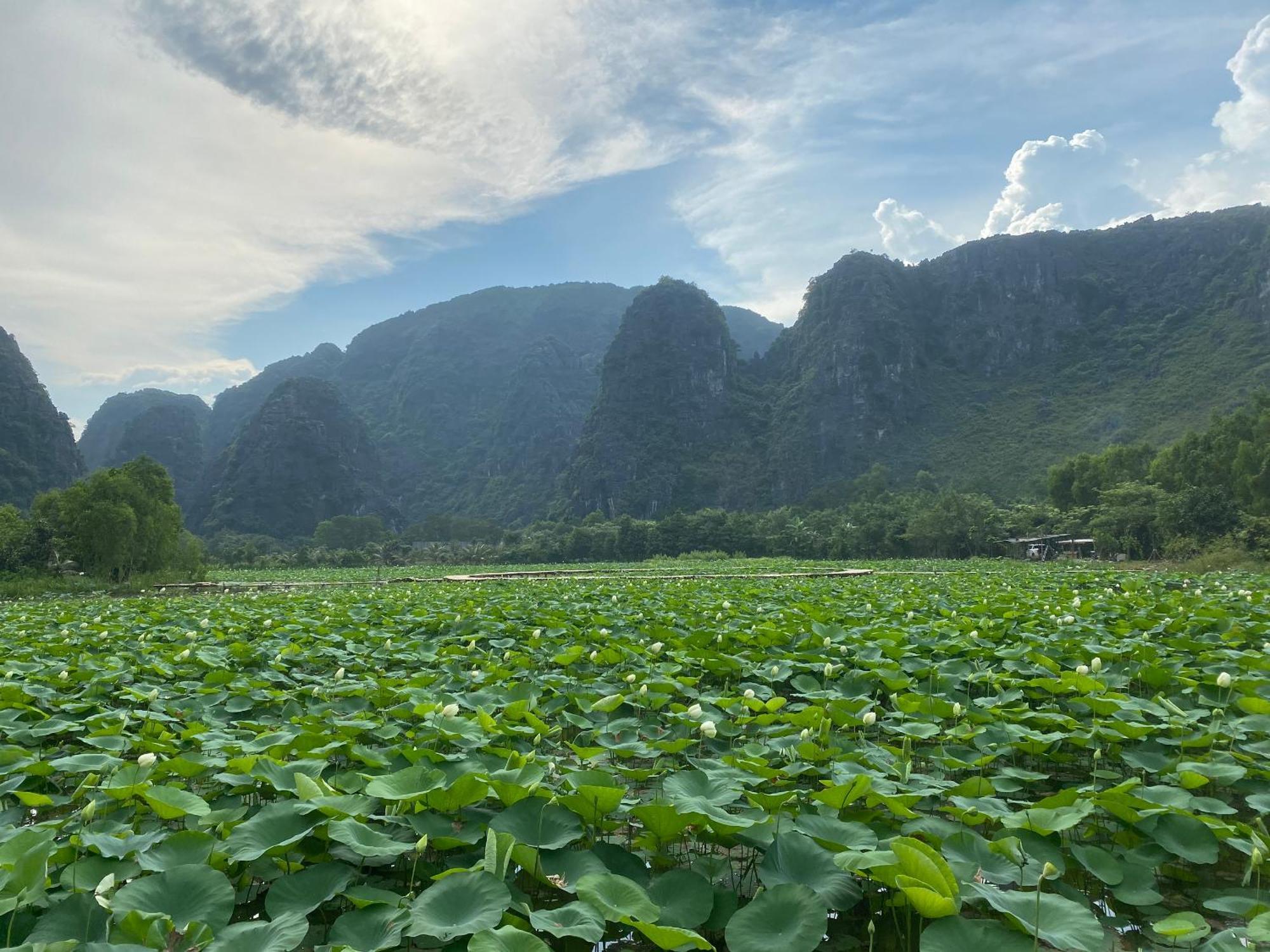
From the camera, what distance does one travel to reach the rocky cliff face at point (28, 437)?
68.4m

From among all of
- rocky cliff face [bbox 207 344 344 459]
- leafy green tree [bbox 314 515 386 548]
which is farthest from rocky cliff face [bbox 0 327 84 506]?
rocky cliff face [bbox 207 344 344 459]

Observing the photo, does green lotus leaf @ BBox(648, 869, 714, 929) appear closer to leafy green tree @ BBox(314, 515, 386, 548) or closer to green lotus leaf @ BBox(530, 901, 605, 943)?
green lotus leaf @ BBox(530, 901, 605, 943)

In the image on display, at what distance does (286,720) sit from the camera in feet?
11.9

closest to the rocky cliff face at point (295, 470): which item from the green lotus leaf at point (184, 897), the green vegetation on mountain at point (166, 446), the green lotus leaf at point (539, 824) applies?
the green vegetation on mountain at point (166, 446)

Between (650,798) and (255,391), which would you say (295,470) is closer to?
(255,391)

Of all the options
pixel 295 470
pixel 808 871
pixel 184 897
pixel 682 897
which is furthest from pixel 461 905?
pixel 295 470

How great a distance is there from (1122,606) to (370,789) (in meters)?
7.86

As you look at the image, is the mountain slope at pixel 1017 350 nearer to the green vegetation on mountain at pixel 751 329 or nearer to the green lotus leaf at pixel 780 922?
the green vegetation on mountain at pixel 751 329

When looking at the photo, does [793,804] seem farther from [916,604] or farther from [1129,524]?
[1129,524]

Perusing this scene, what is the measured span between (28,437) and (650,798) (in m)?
94.4

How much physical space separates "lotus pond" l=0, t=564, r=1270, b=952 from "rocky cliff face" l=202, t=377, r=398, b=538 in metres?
107

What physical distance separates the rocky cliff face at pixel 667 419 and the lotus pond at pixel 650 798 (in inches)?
3335

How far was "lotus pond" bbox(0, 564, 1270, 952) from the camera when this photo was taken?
1.65 m

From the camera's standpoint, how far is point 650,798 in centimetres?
277
